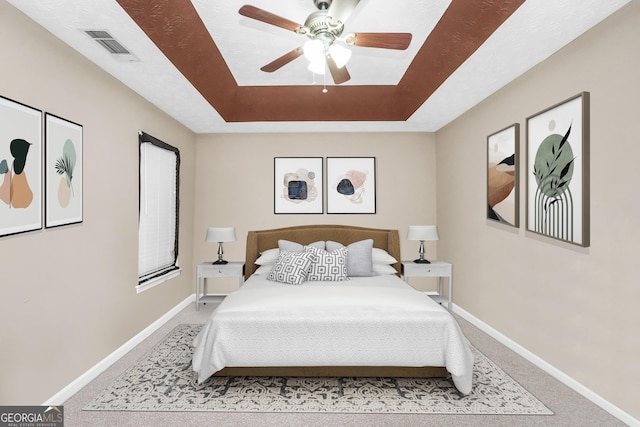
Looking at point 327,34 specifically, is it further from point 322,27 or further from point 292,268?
point 292,268

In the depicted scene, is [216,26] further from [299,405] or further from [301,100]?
[299,405]

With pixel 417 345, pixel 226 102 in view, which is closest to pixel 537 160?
pixel 417 345

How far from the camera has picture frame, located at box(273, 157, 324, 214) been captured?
17.5 feet

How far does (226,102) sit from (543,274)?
12.4 ft

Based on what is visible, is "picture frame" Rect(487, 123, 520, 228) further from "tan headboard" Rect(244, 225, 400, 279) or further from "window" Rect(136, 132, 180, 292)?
"window" Rect(136, 132, 180, 292)

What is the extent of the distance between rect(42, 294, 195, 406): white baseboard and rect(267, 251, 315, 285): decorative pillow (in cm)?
142

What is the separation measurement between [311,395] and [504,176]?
2.72 metres

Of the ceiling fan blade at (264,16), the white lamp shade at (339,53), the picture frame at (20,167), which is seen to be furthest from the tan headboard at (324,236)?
the ceiling fan blade at (264,16)

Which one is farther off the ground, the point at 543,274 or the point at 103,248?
the point at 103,248

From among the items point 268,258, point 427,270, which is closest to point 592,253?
point 427,270

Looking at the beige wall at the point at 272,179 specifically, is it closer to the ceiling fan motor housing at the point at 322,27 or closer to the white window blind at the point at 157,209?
the white window blind at the point at 157,209

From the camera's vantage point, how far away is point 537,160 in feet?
10.1

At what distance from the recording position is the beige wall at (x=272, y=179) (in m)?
5.35

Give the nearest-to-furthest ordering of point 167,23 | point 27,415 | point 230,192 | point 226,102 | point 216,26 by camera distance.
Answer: point 27,415, point 167,23, point 216,26, point 226,102, point 230,192
